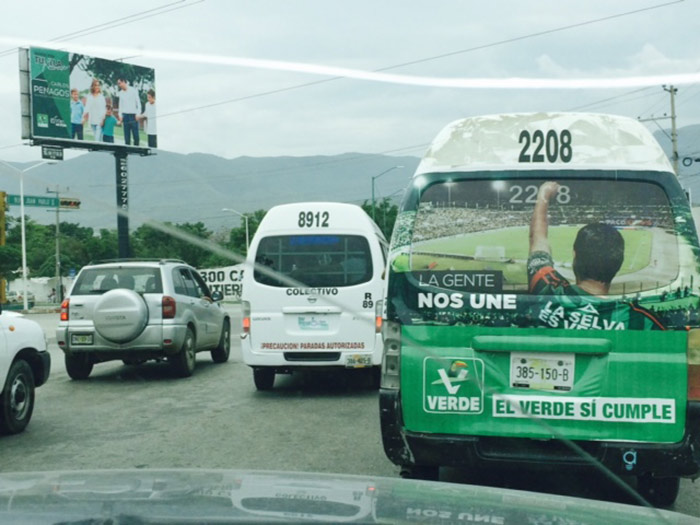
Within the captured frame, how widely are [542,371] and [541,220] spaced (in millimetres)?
874

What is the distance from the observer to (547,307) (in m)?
5.15

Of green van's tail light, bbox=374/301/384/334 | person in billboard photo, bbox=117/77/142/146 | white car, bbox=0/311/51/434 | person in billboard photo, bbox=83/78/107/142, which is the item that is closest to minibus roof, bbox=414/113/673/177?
white car, bbox=0/311/51/434

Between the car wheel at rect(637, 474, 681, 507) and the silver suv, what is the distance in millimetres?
7789

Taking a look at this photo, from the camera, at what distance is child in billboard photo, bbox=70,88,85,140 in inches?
2148

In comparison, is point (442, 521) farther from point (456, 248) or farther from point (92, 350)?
point (92, 350)

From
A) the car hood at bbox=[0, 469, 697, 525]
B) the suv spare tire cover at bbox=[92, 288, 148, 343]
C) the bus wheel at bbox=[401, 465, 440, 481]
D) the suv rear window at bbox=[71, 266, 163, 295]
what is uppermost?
the suv rear window at bbox=[71, 266, 163, 295]

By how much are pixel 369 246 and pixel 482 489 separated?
25.4 ft

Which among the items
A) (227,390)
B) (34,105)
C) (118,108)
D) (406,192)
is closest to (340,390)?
(227,390)

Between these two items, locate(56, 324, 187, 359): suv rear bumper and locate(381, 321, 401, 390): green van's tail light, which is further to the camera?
locate(56, 324, 187, 359): suv rear bumper

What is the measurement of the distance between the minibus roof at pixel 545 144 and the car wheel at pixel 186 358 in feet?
25.3

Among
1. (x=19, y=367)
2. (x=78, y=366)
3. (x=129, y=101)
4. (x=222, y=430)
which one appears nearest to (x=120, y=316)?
(x=78, y=366)

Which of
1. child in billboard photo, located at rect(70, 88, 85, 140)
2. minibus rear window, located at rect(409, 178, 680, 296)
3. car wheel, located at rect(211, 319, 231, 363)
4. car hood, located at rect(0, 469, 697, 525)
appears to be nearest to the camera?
car hood, located at rect(0, 469, 697, 525)

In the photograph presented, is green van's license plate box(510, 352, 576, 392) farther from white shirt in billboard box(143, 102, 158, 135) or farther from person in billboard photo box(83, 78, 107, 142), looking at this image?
white shirt in billboard box(143, 102, 158, 135)

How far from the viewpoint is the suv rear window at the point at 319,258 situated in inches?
414
